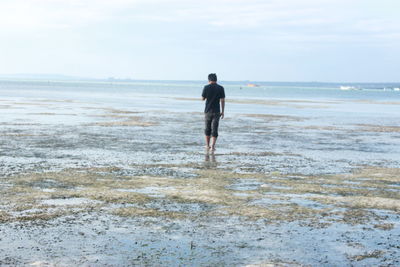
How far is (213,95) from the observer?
51.4 ft

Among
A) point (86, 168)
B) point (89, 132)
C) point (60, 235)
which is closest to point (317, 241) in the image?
point (60, 235)

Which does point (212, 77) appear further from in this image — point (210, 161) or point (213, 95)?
point (210, 161)

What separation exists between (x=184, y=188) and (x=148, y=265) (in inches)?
161

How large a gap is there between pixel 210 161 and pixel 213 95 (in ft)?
9.77

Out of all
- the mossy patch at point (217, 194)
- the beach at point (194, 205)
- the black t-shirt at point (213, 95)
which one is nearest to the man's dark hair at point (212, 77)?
the black t-shirt at point (213, 95)

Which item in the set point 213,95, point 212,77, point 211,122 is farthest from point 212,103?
point 212,77

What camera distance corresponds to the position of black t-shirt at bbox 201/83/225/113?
1562cm

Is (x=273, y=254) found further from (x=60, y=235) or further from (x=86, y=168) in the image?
(x=86, y=168)

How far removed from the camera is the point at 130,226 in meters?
6.94

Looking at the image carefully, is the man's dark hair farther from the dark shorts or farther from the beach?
the beach

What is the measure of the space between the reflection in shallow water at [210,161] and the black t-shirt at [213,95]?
1574 millimetres

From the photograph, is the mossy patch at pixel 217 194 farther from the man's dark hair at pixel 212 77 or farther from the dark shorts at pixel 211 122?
the man's dark hair at pixel 212 77

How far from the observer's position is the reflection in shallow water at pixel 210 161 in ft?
40.6

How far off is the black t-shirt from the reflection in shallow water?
1574 mm
